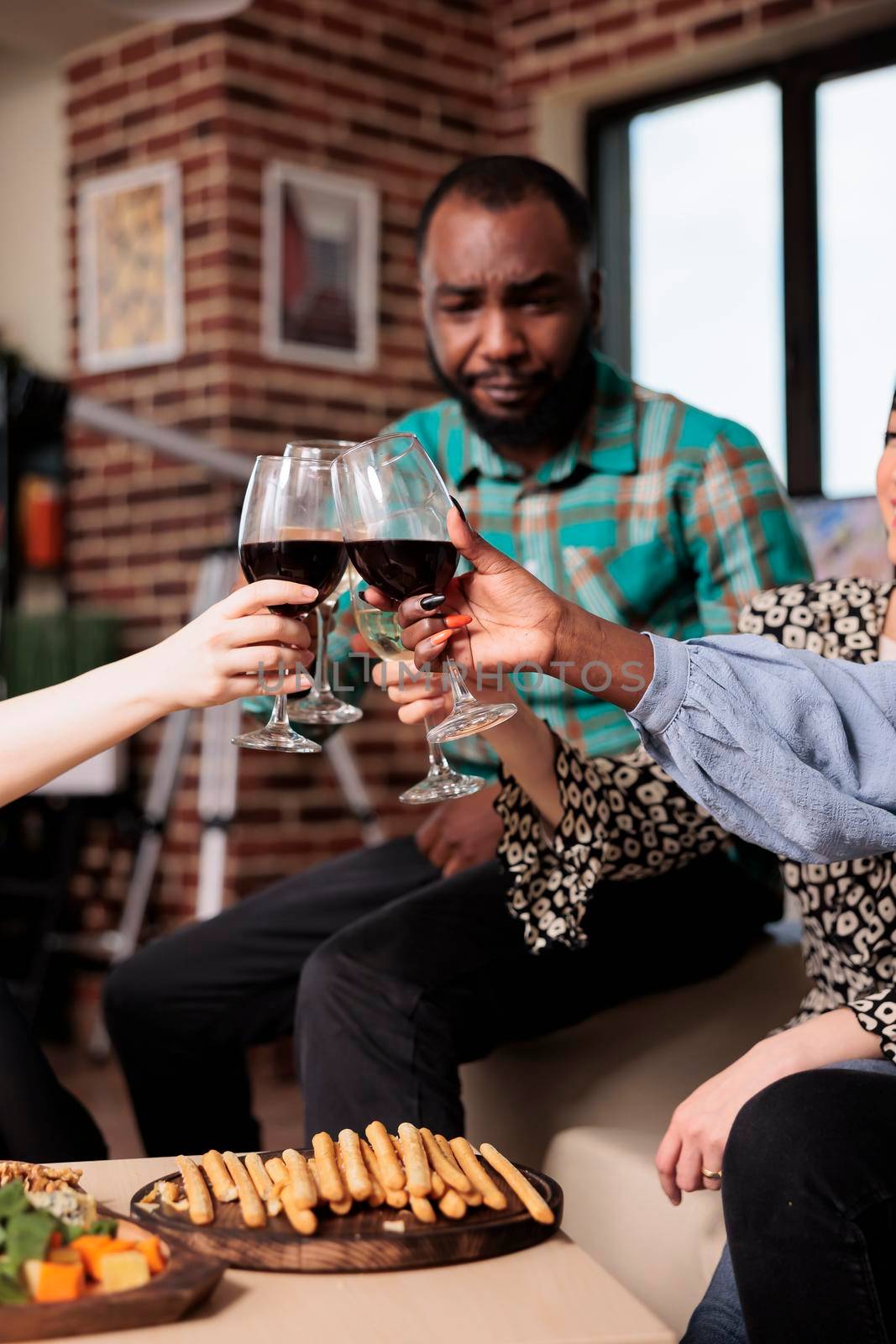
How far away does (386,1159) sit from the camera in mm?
1032

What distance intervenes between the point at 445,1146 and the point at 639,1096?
708 mm

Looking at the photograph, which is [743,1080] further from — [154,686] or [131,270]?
[131,270]

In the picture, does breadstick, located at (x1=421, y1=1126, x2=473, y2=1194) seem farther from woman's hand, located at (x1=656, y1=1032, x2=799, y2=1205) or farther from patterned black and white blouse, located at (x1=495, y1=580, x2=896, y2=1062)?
patterned black and white blouse, located at (x1=495, y1=580, x2=896, y2=1062)

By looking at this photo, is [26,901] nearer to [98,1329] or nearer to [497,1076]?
[497,1076]

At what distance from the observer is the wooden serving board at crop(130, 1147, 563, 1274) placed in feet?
3.04

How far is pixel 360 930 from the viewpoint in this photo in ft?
5.68

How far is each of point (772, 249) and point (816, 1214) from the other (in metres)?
3.35

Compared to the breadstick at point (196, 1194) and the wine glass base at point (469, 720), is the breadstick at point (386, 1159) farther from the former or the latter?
the wine glass base at point (469, 720)

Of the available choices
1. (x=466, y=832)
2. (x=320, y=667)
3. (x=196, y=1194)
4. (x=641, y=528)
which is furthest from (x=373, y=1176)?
(x=641, y=528)

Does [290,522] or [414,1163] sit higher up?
[290,522]

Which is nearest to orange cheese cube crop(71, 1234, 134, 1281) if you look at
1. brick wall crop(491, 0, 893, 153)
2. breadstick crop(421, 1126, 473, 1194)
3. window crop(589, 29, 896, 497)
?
breadstick crop(421, 1126, 473, 1194)

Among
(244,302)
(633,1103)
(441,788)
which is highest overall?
(244,302)

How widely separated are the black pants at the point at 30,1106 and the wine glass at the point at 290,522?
590 mm

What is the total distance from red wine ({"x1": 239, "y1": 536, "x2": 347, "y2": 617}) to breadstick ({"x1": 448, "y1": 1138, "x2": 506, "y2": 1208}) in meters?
0.43
